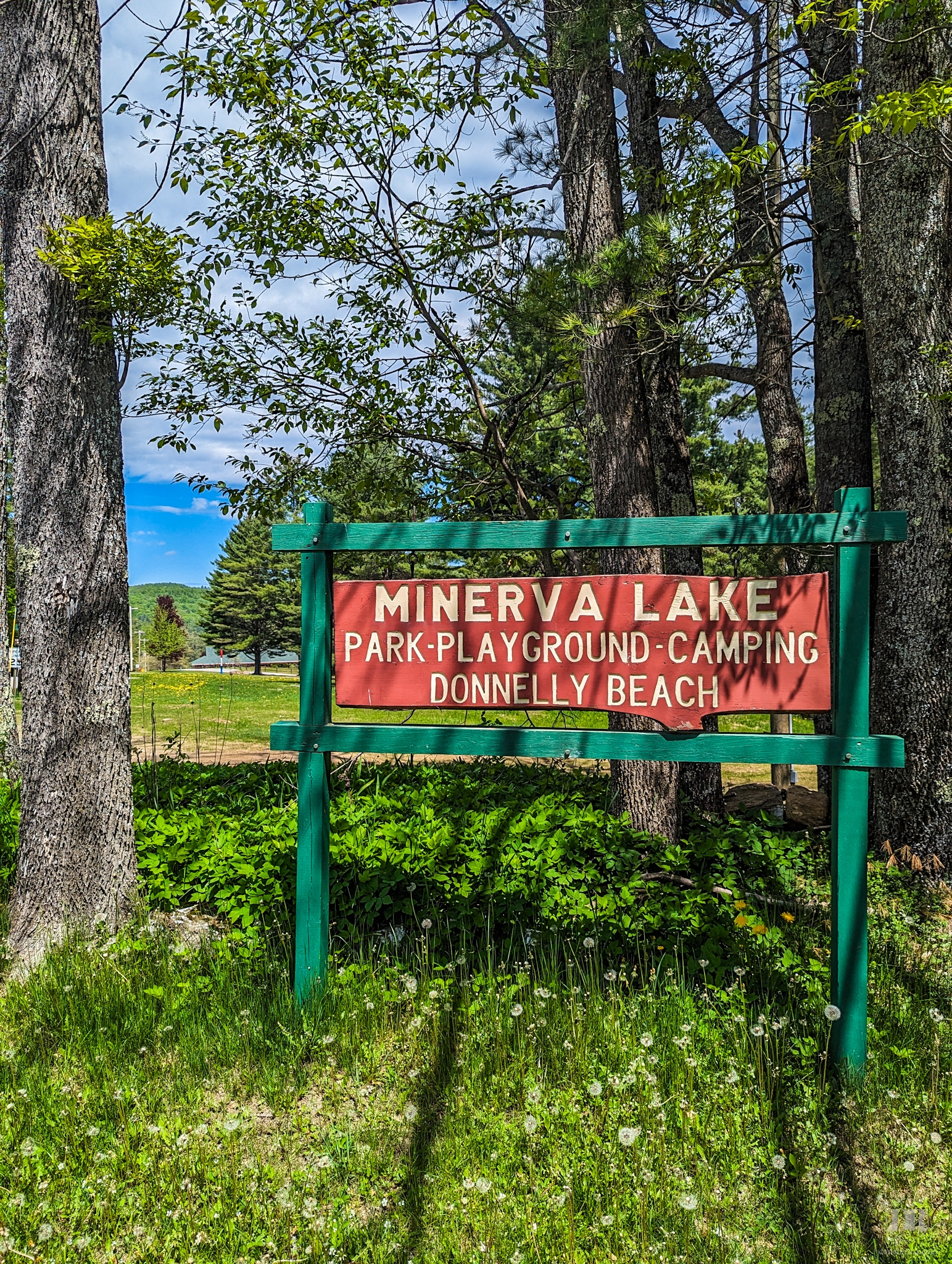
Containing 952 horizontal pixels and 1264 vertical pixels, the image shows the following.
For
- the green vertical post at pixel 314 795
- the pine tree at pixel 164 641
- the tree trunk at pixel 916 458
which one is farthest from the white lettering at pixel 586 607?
the pine tree at pixel 164 641

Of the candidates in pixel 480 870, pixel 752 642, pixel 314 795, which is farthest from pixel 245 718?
pixel 752 642

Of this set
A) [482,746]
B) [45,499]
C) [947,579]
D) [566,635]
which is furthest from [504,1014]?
[947,579]

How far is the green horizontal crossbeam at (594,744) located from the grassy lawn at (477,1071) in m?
0.90

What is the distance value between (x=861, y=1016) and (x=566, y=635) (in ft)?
5.75

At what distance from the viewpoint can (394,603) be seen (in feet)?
10.5

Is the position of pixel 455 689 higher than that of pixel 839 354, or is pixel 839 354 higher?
pixel 839 354

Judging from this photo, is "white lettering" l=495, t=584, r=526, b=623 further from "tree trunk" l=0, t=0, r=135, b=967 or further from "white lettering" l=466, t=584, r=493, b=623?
"tree trunk" l=0, t=0, r=135, b=967

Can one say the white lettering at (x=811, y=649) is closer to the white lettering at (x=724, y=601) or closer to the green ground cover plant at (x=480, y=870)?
the white lettering at (x=724, y=601)

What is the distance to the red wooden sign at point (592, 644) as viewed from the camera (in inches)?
114

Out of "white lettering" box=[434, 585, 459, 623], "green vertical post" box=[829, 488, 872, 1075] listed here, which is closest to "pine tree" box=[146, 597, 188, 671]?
"white lettering" box=[434, 585, 459, 623]

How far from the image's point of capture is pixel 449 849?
395 centimetres

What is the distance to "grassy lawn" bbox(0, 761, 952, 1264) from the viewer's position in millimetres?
2178

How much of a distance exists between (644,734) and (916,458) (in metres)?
3.45

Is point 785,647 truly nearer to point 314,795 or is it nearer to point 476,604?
point 476,604
